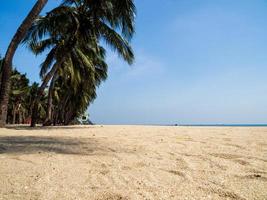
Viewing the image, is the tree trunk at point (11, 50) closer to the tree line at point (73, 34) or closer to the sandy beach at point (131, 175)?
the tree line at point (73, 34)

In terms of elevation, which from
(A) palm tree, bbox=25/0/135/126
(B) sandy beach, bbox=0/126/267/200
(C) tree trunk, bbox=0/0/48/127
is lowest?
(B) sandy beach, bbox=0/126/267/200

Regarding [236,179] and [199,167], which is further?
[199,167]

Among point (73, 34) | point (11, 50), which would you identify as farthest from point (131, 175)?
point (73, 34)

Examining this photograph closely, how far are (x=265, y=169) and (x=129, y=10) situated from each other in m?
7.77

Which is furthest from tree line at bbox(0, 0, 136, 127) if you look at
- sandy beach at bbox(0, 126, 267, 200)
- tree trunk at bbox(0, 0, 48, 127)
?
sandy beach at bbox(0, 126, 267, 200)

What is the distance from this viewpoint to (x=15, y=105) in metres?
34.2

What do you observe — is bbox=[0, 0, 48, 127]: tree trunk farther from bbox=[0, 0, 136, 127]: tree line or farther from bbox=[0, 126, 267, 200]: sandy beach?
bbox=[0, 126, 267, 200]: sandy beach

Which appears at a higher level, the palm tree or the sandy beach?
the palm tree

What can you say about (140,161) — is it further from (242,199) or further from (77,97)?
(77,97)

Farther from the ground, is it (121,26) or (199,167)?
(121,26)

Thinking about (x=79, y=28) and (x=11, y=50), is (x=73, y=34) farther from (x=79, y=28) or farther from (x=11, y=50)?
(x=11, y=50)

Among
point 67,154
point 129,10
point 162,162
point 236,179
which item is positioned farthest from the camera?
point 129,10

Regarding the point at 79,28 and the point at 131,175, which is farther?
the point at 79,28

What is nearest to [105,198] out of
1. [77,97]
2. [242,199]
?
[242,199]
